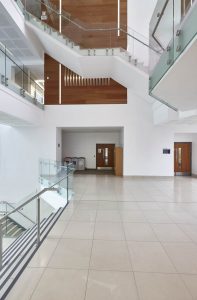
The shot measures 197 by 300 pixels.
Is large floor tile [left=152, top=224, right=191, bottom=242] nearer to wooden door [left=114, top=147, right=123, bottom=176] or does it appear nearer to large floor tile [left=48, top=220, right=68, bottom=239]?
large floor tile [left=48, top=220, right=68, bottom=239]

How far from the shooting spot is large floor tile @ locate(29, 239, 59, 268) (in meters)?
2.84

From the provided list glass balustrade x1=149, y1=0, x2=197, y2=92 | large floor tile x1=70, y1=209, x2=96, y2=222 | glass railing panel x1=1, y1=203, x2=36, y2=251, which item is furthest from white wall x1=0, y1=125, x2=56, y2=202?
glass balustrade x1=149, y1=0, x2=197, y2=92

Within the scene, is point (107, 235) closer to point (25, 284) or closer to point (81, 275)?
point (81, 275)

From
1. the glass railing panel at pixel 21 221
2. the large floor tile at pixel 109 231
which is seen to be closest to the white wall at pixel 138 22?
the large floor tile at pixel 109 231

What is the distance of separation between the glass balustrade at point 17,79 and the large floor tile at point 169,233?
640cm

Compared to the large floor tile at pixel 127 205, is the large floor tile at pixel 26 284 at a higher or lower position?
higher

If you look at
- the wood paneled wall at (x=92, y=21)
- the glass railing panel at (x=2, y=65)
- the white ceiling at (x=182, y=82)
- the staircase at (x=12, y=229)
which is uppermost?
the wood paneled wall at (x=92, y=21)

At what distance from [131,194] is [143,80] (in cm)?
516

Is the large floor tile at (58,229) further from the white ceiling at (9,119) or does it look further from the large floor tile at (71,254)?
the white ceiling at (9,119)

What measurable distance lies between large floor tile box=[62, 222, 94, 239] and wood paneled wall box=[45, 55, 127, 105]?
8021 millimetres

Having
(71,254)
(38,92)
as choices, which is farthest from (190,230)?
(38,92)

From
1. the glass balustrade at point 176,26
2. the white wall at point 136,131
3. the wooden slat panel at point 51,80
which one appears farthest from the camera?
the wooden slat panel at point 51,80

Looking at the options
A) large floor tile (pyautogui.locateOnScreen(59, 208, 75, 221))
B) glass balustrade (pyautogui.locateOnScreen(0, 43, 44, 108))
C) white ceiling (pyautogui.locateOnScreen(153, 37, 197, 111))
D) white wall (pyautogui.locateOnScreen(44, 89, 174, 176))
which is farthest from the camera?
white wall (pyautogui.locateOnScreen(44, 89, 174, 176))

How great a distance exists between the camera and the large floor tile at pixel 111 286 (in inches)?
87.7
